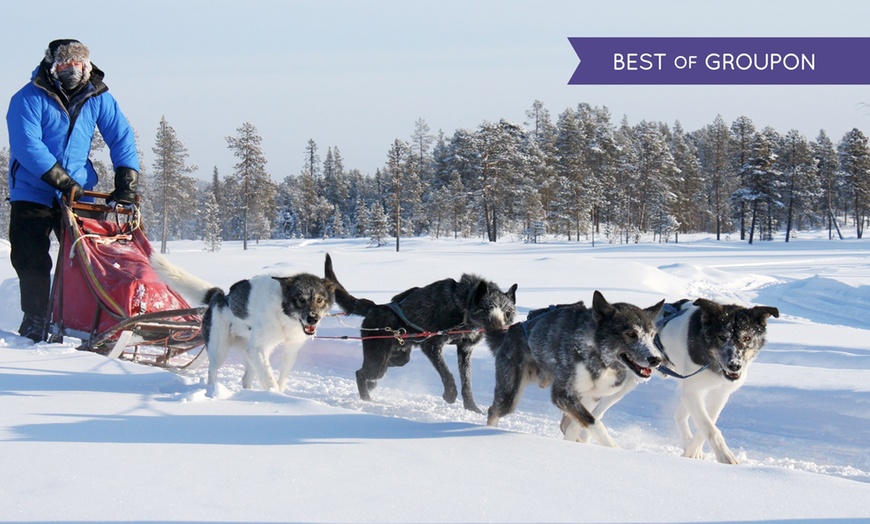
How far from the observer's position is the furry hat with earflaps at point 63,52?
236 inches

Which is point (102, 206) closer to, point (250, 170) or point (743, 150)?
point (250, 170)

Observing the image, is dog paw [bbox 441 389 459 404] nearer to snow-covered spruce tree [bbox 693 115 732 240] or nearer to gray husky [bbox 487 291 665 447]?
gray husky [bbox 487 291 665 447]

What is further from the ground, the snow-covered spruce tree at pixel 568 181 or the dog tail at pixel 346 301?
the snow-covered spruce tree at pixel 568 181

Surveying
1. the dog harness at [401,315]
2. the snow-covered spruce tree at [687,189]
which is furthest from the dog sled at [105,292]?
the snow-covered spruce tree at [687,189]

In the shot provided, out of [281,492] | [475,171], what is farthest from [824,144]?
[281,492]

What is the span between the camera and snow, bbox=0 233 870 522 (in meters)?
2.72

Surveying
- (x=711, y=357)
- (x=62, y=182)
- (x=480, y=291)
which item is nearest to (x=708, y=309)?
(x=711, y=357)

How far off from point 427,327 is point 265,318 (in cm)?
141

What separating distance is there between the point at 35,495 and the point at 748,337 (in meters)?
3.97

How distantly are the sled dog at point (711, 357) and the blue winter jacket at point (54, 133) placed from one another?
16.5 feet

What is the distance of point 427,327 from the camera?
618cm

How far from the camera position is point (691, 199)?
71.6 meters

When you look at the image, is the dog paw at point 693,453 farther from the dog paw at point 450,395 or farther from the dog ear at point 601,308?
the dog paw at point 450,395

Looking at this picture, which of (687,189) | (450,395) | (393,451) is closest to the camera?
(393,451)
